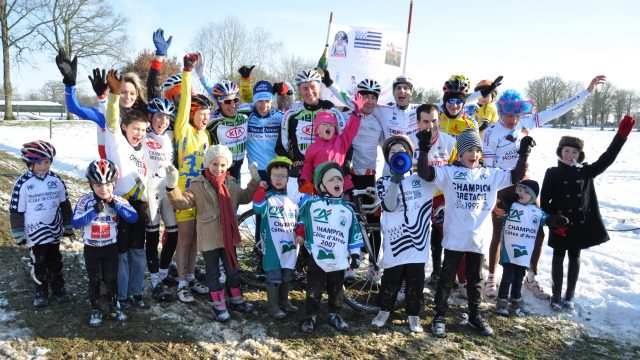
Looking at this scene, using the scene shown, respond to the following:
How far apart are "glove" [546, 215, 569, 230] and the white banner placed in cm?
489

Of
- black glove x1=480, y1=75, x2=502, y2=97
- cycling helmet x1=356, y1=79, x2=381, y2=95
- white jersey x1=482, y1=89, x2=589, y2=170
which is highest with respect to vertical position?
black glove x1=480, y1=75, x2=502, y2=97

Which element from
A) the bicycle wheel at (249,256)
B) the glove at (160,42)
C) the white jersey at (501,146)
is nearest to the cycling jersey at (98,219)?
the bicycle wheel at (249,256)

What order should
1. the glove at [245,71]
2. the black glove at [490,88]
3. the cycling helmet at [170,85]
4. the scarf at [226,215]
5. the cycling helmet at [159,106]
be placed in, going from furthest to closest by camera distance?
the glove at [245,71] → the black glove at [490,88] → the cycling helmet at [170,85] → the cycling helmet at [159,106] → the scarf at [226,215]

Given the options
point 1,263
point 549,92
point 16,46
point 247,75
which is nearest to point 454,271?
point 247,75

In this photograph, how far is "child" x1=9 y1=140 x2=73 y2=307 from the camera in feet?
13.7

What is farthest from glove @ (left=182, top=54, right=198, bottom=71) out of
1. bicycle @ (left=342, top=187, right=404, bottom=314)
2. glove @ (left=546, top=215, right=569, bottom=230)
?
glove @ (left=546, top=215, right=569, bottom=230)

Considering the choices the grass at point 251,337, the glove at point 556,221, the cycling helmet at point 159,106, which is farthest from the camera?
the glove at point 556,221

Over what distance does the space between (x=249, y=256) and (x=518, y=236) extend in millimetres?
3502

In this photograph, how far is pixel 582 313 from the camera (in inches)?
191

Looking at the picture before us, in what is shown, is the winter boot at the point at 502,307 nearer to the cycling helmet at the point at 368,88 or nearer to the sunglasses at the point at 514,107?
the sunglasses at the point at 514,107

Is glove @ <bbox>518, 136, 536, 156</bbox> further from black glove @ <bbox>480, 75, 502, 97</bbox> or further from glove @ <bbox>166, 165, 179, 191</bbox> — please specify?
glove @ <bbox>166, 165, 179, 191</bbox>

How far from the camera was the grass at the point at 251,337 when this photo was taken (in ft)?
12.1

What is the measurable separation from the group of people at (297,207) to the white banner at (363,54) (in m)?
3.89

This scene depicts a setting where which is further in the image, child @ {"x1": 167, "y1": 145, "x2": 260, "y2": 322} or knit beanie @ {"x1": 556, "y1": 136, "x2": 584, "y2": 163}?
knit beanie @ {"x1": 556, "y1": 136, "x2": 584, "y2": 163}
